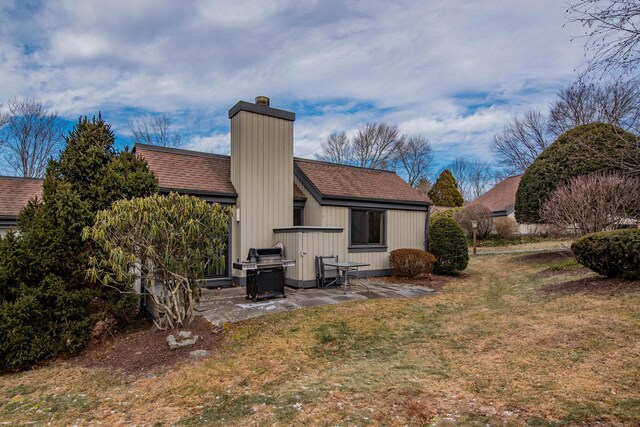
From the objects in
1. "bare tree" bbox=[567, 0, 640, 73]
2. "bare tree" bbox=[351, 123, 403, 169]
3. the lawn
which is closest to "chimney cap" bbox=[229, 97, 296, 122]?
the lawn

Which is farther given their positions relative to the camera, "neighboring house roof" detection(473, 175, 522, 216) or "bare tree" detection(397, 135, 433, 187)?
"bare tree" detection(397, 135, 433, 187)

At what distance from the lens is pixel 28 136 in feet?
71.7

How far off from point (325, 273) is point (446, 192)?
26.3 metres

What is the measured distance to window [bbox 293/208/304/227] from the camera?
10.8 m

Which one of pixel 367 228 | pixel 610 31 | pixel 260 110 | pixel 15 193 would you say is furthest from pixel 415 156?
pixel 610 31

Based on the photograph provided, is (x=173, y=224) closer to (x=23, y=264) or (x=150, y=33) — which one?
(x=23, y=264)

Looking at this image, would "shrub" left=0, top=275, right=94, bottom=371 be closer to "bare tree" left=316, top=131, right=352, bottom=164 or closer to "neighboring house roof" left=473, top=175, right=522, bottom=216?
"neighboring house roof" left=473, top=175, right=522, bottom=216

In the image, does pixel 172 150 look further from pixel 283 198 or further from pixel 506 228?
pixel 506 228

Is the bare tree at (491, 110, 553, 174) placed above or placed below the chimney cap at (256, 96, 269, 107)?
above

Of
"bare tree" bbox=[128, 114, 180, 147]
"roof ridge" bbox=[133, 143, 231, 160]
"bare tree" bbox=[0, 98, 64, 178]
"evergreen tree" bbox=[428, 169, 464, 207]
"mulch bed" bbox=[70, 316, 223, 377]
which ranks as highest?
"bare tree" bbox=[128, 114, 180, 147]

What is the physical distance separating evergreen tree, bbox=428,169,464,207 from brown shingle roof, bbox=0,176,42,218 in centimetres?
2856

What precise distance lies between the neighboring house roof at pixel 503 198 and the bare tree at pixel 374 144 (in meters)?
9.40

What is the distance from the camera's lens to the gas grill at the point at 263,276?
717 cm

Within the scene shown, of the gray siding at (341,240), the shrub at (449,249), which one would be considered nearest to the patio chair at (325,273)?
the gray siding at (341,240)
